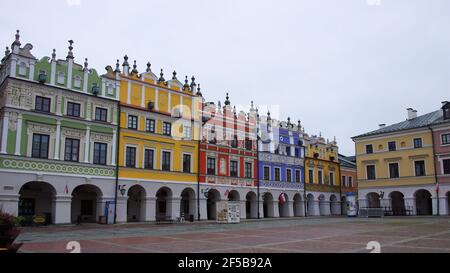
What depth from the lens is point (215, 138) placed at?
133ft

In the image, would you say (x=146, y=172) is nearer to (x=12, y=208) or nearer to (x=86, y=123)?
(x=86, y=123)

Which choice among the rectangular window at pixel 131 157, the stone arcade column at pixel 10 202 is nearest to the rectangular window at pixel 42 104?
the stone arcade column at pixel 10 202

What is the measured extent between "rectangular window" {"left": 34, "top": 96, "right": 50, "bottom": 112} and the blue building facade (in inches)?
940

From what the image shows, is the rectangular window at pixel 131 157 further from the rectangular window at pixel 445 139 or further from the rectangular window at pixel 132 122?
the rectangular window at pixel 445 139

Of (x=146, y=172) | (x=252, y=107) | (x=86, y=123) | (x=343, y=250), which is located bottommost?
(x=343, y=250)

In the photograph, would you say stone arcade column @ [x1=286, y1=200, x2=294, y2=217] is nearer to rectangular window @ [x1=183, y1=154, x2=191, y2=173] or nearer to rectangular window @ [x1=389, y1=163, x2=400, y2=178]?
rectangular window @ [x1=389, y1=163, x2=400, y2=178]

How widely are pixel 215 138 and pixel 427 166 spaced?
24.5 metres

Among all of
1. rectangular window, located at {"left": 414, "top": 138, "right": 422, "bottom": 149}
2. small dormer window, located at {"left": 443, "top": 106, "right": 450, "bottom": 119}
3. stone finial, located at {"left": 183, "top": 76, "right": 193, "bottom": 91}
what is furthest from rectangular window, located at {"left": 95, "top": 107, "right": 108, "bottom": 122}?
small dormer window, located at {"left": 443, "top": 106, "right": 450, "bottom": 119}

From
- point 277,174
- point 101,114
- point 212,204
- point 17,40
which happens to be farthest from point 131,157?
point 277,174

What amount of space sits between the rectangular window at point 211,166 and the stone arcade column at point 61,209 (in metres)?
14.5

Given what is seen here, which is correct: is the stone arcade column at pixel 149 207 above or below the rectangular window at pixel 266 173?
below

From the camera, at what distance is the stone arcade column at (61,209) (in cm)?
2791

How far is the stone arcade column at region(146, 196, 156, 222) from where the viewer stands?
3334cm
